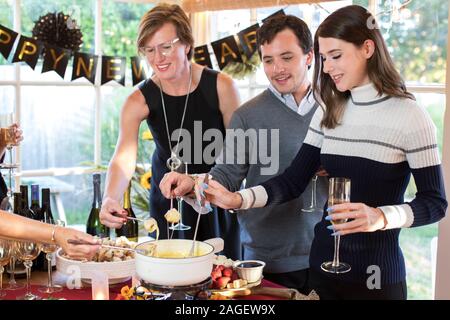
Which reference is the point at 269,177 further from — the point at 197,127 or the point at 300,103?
the point at 197,127

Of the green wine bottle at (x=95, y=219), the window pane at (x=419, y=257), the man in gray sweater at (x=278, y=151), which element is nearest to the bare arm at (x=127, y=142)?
the green wine bottle at (x=95, y=219)

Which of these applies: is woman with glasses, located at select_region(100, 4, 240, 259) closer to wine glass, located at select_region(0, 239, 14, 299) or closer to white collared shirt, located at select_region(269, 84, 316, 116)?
white collared shirt, located at select_region(269, 84, 316, 116)

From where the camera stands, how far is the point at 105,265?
1898 millimetres

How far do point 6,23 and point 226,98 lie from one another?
5.17 feet

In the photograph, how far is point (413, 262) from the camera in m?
3.43

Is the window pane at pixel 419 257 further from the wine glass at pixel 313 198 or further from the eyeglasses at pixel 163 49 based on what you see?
the eyeglasses at pixel 163 49

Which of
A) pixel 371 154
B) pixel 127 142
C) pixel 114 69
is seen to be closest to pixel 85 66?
pixel 114 69

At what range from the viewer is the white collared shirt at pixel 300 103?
246cm

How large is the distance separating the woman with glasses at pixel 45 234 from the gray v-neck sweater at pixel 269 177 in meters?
0.73

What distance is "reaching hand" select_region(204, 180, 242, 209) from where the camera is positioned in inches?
85.7

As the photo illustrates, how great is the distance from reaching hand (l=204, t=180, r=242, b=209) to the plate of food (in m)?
0.35

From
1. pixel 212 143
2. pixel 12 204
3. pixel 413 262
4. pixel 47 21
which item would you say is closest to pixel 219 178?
pixel 212 143

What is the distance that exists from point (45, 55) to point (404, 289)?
93.0 inches
